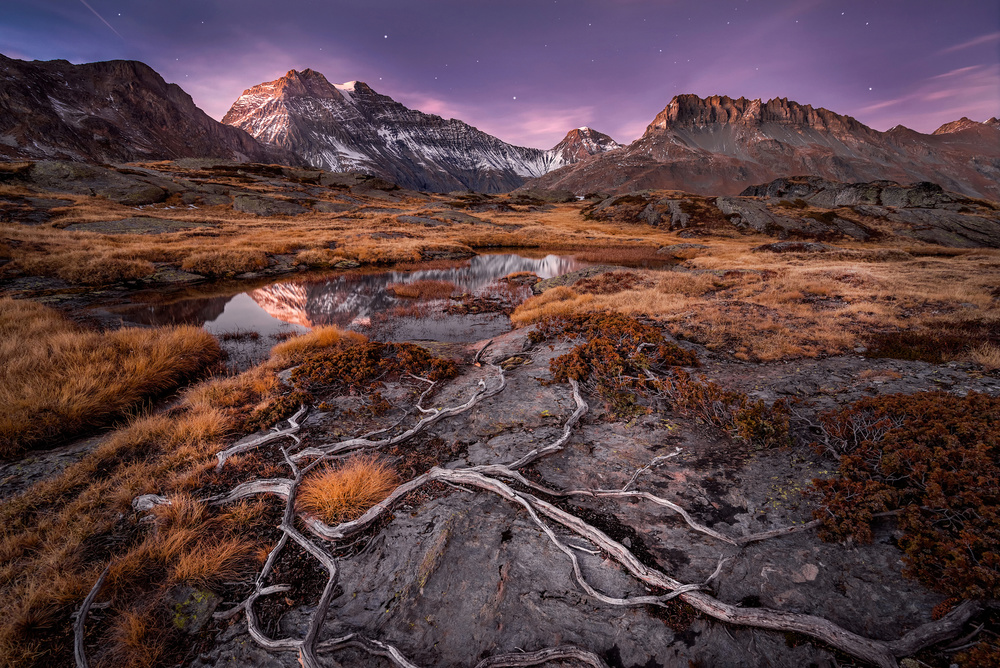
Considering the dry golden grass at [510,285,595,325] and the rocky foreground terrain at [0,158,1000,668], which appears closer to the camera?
the rocky foreground terrain at [0,158,1000,668]

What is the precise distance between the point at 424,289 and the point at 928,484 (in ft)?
64.5

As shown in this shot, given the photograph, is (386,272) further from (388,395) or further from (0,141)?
(0,141)

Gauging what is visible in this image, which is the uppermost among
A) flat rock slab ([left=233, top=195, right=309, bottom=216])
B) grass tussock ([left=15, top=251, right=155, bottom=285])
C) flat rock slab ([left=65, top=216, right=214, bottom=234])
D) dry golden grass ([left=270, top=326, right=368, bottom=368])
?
flat rock slab ([left=233, top=195, right=309, bottom=216])

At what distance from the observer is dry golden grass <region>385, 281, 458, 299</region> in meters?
19.5

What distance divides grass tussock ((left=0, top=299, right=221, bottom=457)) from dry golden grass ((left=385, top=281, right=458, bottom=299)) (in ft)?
31.7

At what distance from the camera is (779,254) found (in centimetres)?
3166

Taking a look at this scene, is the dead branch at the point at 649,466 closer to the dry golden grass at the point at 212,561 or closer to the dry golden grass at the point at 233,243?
the dry golden grass at the point at 212,561

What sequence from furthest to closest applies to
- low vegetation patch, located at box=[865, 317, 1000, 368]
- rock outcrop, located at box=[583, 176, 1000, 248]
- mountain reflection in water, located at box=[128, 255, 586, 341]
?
1. rock outcrop, located at box=[583, 176, 1000, 248]
2. mountain reflection in water, located at box=[128, 255, 586, 341]
3. low vegetation patch, located at box=[865, 317, 1000, 368]

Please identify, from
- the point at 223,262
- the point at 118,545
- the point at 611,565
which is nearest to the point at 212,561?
the point at 118,545

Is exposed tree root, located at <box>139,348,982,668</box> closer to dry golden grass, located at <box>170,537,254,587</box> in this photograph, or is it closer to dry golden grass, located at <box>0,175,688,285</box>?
dry golden grass, located at <box>170,537,254,587</box>

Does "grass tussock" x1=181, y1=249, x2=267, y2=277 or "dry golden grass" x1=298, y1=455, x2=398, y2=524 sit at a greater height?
"grass tussock" x1=181, y1=249, x2=267, y2=277

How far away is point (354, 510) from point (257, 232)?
4049 cm

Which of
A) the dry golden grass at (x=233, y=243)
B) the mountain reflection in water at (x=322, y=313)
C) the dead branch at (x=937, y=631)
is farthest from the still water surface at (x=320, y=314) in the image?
the dead branch at (x=937, y=631)

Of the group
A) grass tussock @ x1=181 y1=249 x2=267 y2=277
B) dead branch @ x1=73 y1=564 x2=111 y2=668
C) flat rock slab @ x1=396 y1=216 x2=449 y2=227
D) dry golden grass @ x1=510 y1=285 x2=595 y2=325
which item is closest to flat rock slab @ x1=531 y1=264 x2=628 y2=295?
dry golden grass @ x1=510 y1=285 x2=595 y2=325
